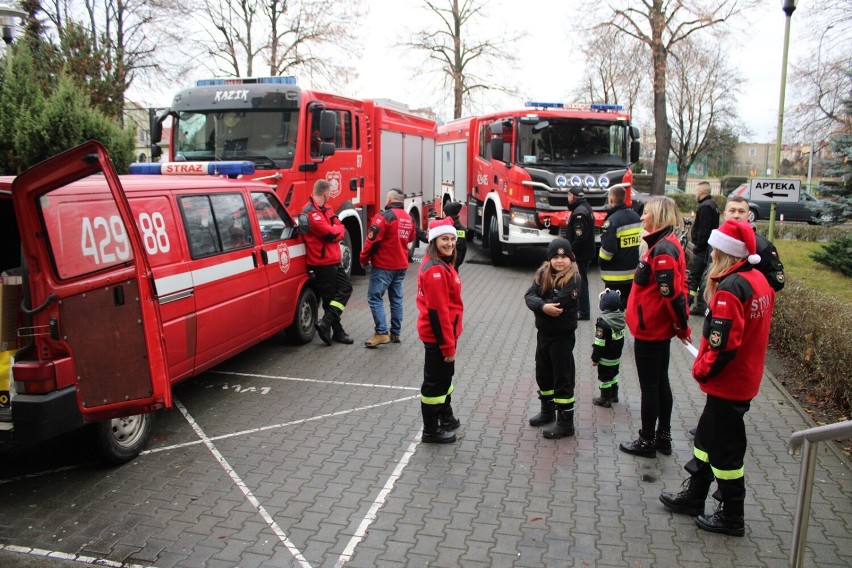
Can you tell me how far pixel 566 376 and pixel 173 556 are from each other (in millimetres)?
3040

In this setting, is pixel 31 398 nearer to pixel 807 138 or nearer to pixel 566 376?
pixel 566 376

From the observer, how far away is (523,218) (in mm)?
13195

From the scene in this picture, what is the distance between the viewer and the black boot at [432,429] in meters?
5.30

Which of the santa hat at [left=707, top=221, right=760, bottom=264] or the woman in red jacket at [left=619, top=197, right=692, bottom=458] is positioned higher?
the santa hat at [left=707, top=221, right=760, bottom=264]

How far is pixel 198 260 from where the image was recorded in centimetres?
582

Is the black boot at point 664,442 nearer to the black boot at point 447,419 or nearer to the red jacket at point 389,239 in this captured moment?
the black boot at point 447,419

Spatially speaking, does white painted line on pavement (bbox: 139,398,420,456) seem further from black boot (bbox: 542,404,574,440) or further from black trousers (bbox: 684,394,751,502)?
black trousers (bbox: 684,394,751,502)

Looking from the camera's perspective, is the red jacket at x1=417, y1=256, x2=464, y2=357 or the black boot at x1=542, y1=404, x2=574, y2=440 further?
the black boot at x1=542, y1=404, x2=574, y2=440

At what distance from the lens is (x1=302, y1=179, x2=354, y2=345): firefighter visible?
7.89 meters

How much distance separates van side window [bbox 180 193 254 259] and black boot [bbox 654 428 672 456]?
4.02 m

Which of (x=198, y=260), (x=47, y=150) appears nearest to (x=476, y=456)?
(x=198, y=260)

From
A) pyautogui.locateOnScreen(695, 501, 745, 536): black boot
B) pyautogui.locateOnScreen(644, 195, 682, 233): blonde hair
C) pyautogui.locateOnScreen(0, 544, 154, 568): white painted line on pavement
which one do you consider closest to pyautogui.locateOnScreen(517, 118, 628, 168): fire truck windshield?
pyautogui.locateOnScreen(644, 195, 682, 233): blonde hair

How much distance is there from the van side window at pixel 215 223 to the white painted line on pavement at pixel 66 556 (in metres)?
2.61

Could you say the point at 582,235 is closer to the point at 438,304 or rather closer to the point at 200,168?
the point at 438,304
